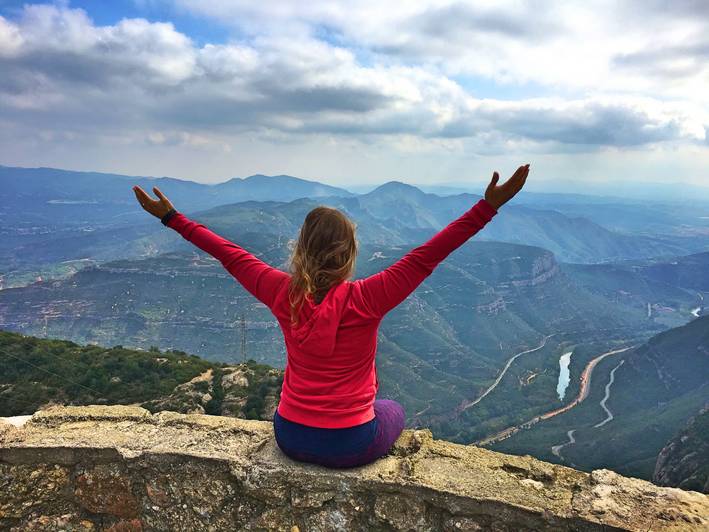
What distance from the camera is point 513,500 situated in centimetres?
314

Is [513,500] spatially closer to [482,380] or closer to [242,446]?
[242,446]

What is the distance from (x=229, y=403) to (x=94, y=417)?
1064 inches

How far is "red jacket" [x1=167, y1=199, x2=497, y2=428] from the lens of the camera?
3045mm

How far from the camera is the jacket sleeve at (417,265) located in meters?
3.00

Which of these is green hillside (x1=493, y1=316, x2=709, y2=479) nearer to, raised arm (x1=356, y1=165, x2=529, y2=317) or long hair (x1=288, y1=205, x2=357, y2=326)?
raised arm (x1=356, y1=165, x2=529, y2=317)

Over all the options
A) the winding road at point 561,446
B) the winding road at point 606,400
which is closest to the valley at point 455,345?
the winding road at point 561,446

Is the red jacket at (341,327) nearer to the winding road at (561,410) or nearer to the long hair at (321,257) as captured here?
A: the long hair at (321,257)

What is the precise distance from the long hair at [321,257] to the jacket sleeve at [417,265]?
234mm

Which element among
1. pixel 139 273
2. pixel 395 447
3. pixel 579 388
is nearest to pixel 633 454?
pixel 579 388

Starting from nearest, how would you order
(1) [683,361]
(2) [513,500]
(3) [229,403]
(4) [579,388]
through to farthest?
1. (2) [513,500]
2. (3) [229,403]
3. (1) [683,361]
4. (4) [579,388]

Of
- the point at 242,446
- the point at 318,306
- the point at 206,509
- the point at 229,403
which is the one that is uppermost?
the point at 318,306

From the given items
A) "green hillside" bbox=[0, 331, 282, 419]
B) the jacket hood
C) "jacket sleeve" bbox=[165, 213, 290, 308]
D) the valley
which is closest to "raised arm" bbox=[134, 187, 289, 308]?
"jacket sleeve" bbox=[165, 213, 290, 308]

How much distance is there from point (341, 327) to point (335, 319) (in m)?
0.08

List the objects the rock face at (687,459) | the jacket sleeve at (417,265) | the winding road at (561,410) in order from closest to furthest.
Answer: the jacket sleeve at (417,265) < the rock face at (687,459) < the winding road at (561,410)
